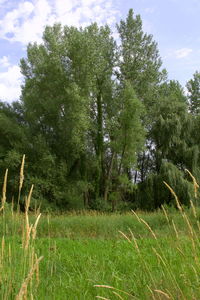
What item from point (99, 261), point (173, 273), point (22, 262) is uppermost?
point (22, 262)

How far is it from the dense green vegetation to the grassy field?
9826 mm

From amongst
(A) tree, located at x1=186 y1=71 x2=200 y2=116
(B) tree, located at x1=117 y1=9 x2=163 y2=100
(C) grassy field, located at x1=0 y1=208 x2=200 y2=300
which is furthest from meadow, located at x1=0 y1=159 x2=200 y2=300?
(A) tree, located at x1=186 y1=71 x2=200 y2=116

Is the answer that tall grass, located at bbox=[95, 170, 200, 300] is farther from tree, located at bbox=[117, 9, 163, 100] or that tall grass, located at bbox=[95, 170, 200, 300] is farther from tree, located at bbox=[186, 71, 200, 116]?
tree, located at bbox=[186, 71, 200, 116]

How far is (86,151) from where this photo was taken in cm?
2384

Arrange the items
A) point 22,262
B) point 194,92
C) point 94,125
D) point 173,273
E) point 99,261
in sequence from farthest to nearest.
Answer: point 194,92
point 94,125
point 99,261
point 173,273
point 22,262

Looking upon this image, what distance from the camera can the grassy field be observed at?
5.66ft

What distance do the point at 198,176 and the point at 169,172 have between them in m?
1.85

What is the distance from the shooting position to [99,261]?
14.9ft

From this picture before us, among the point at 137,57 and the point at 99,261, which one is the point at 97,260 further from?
the point at 137,57

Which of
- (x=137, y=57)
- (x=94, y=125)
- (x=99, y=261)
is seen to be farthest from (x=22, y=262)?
(x=137, y=57)

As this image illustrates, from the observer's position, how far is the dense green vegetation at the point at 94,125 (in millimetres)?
20766

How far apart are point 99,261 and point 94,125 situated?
19.2 meters

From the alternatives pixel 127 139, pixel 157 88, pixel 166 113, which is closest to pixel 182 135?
pixel 166 113

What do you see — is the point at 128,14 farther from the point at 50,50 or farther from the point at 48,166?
the point at 48,166
